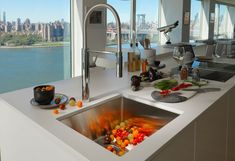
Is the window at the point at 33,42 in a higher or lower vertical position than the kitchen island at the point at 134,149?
higher

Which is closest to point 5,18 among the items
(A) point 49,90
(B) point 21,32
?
(B) point 21,32

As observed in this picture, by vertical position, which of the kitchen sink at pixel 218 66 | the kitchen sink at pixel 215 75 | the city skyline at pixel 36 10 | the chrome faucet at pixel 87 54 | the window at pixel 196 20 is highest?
the window at pixel 196 20

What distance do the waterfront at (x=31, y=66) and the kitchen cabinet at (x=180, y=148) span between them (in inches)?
110

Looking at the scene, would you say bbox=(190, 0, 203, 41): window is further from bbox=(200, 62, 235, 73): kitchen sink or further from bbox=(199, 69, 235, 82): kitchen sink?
bbox=(199, 69, 235, 82): kitchen sink

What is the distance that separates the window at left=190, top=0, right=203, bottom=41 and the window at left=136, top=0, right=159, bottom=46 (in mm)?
1579

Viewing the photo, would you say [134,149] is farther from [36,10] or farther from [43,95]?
[36,10]

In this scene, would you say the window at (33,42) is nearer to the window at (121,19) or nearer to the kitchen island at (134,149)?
the window at (121,19)

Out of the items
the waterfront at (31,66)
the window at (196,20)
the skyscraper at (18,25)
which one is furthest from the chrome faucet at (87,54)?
the window at (196,20)

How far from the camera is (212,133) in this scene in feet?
4.47

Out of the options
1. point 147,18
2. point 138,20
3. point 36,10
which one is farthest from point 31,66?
point 147,18

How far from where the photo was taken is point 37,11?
343 cm

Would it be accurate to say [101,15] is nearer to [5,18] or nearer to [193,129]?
[5,18]

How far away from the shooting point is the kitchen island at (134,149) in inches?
33.7

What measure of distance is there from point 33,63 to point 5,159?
2.44 m
